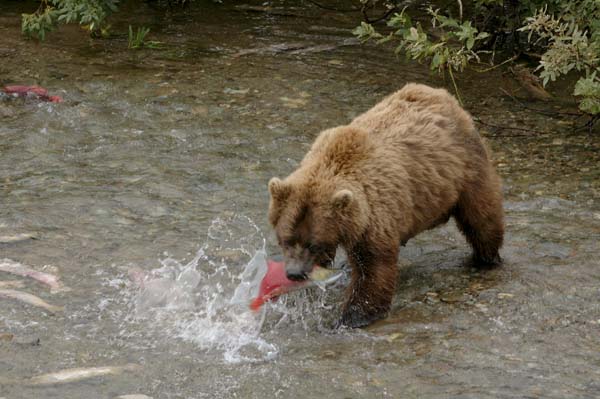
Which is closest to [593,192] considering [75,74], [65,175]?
[65,175]

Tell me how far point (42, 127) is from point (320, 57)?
4220mm

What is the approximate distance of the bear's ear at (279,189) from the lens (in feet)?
19.8

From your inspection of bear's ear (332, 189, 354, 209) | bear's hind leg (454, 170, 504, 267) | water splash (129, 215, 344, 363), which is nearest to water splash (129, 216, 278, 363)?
water splash (129, 215, 344, 363)

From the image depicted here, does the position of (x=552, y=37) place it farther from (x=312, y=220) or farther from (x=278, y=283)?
(x=278, y=283)

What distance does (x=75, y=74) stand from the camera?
11586 mm

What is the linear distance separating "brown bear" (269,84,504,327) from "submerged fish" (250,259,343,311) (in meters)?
0.20

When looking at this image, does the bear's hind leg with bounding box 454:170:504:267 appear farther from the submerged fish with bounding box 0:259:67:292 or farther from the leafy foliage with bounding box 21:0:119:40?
the leafy foliage with bounding box 21:0:119:40

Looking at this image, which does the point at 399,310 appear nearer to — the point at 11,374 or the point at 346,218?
the point at 346,218

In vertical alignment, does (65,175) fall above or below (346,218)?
below

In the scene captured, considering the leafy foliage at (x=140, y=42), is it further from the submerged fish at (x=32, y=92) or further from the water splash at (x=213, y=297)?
the water splash at (x=213, y=297)

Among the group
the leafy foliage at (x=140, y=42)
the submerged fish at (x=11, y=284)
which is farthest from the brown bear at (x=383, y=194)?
the leafy foliage at (x=140, y=42)

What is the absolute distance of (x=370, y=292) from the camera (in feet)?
20.2

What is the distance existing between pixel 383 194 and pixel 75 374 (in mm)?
2305

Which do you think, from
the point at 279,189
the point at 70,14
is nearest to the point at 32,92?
the point at 70,14
